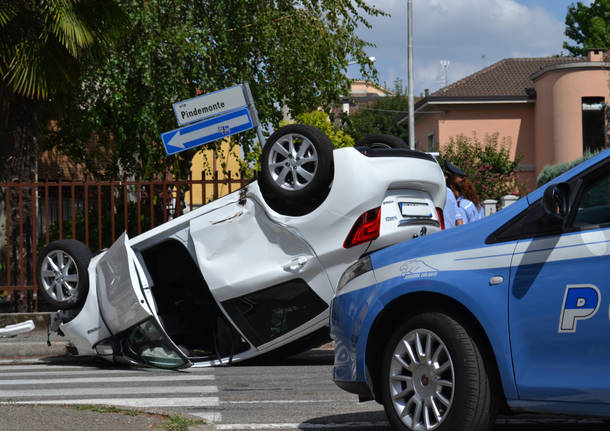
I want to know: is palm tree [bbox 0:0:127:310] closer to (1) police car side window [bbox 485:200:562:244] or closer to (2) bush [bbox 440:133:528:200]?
(1) police car side window [bbox 485:200:562:244]

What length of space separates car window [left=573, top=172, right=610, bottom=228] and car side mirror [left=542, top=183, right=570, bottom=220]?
0.13 metres

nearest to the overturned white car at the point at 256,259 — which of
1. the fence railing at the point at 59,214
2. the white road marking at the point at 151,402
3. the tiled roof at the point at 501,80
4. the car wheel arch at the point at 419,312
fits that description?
the white road marking at the point at 151,402

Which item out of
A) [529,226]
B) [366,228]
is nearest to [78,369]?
[366,228]

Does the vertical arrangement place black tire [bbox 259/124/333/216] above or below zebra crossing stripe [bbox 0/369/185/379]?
above

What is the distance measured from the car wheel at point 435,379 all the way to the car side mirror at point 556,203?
0.83 metres

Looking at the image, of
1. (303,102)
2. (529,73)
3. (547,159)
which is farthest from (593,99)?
(303,102)

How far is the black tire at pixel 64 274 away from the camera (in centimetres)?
962

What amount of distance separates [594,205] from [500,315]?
716mm

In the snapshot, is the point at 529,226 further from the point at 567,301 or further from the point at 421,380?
the point at 421,380

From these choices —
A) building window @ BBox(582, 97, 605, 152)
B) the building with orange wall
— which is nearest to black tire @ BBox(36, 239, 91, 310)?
the building with orange wall

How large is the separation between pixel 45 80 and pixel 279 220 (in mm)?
6496

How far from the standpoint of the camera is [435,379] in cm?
515

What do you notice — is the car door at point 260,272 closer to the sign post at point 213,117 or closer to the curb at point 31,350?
the sign post at point 213,117

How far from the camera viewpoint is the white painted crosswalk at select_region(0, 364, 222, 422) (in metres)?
7.12
